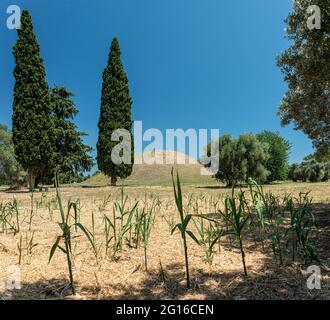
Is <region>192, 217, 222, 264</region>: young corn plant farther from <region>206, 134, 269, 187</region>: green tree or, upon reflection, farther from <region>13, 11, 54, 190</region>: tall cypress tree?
<region>206, 134, 269, 187</region>: green tree

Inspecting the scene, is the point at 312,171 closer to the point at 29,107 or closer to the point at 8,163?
the point at 29,107

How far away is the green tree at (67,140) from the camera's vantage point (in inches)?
1646

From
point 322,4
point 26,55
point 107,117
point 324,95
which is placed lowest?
point 324,95

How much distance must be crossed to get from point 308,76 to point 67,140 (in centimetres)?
3878

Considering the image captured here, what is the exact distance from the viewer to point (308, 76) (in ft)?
28.1

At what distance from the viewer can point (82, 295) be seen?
10.7 feet

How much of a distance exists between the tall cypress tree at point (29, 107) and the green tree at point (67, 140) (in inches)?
569

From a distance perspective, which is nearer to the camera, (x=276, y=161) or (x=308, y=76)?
(x=308, y=76)

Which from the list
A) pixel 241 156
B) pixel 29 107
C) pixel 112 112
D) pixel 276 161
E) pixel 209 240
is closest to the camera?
pixel 209 240

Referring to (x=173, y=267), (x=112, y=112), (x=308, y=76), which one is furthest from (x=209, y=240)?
(x=112, y=112)

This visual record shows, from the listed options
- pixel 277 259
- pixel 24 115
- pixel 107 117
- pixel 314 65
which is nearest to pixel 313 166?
pixel 107 117

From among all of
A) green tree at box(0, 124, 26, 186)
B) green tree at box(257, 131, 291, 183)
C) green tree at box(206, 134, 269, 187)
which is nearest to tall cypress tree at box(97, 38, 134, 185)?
green tree at box(206, 134, 269, 187)

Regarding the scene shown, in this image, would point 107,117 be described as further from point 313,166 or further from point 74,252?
point 313,166

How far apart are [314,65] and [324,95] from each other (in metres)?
1.67
